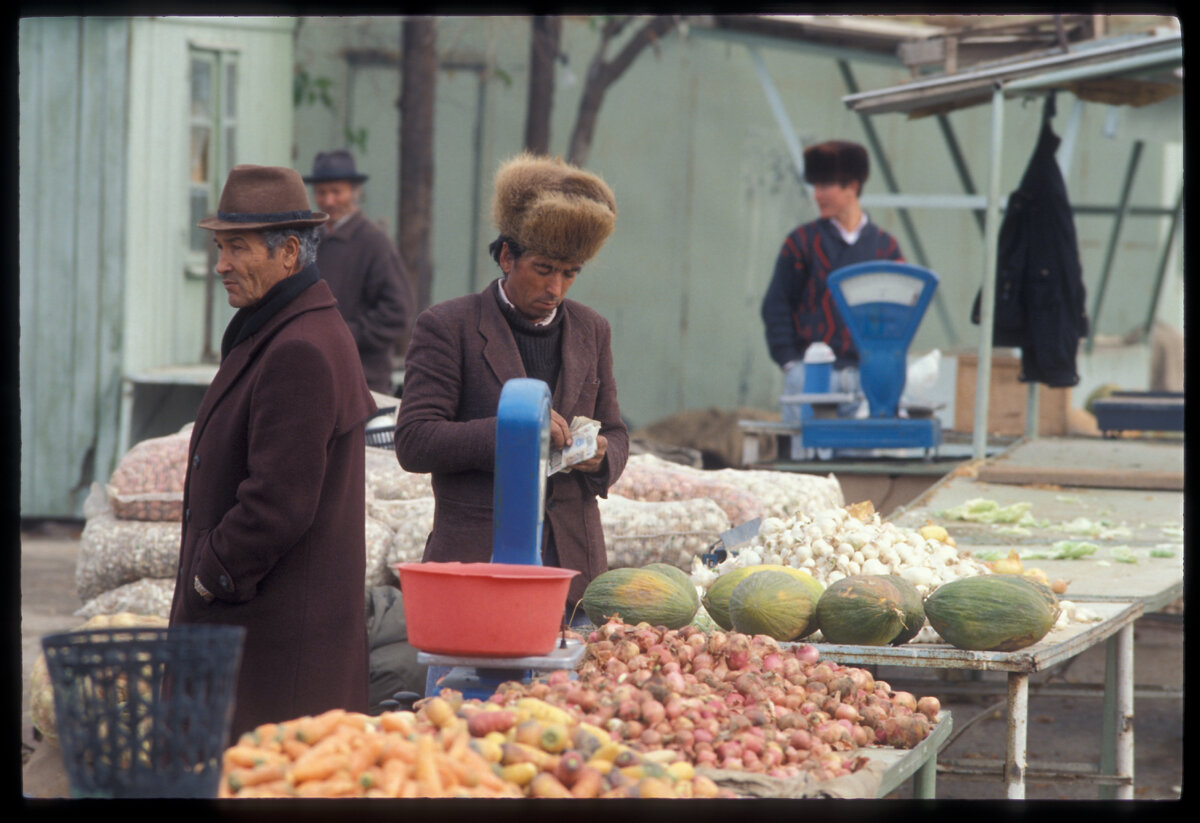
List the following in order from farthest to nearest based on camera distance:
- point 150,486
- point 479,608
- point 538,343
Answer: point 150,486, point 538,343, point 479,608

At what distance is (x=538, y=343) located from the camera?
11.6ft

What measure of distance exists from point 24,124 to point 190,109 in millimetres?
1049

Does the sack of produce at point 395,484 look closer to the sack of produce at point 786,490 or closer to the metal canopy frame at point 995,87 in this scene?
the sack of produce at point 786,490

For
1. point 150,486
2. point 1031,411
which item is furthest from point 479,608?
point 1031,411

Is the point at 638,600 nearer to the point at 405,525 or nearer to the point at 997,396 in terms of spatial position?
the point at 405,525

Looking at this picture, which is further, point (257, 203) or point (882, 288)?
point (882, 288)

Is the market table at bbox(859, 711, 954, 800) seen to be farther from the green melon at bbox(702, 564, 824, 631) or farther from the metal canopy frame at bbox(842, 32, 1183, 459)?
the metal canopy frame at bbox(842, 32, 1183, 459)

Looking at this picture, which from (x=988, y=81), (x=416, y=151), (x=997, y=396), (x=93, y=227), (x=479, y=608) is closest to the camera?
(x=479, y=608)

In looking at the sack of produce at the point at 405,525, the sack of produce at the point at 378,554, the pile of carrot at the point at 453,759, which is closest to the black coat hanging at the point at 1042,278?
the sack of produce at the point at 405,525

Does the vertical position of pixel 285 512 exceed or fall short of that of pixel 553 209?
it falls short

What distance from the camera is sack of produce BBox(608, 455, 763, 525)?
558cm

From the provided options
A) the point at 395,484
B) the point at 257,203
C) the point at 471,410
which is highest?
the point at 257,203

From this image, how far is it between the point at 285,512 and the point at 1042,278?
571 cm

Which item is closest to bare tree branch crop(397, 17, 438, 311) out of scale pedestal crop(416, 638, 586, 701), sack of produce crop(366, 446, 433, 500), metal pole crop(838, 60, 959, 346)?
metal pole crop(838, 60, 959, 346)
